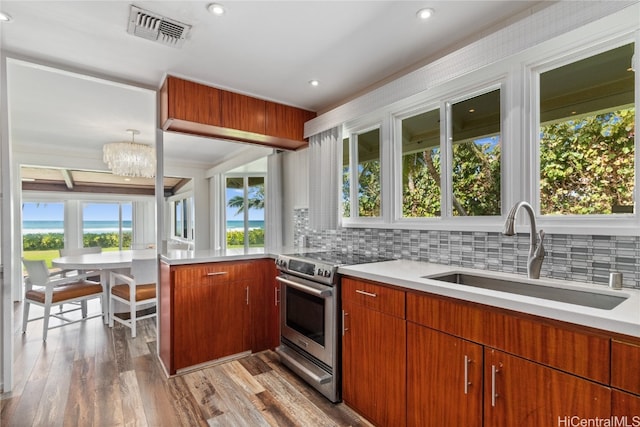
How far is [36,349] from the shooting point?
290 centimetres

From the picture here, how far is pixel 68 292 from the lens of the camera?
3285mm

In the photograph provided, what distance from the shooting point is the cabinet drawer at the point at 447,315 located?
4.26ft

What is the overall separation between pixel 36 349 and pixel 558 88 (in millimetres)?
4624

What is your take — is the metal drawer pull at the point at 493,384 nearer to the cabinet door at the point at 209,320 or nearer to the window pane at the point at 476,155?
the window pane at the point at 476,155

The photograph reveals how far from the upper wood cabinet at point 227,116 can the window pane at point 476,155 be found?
1679 millimetres

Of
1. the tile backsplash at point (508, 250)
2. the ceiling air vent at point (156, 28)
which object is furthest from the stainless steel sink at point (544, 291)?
the ceiling air vent at point (156, 28)

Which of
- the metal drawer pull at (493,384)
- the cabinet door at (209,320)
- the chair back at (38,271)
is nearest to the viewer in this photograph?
the metal drawer pull at (493,384)

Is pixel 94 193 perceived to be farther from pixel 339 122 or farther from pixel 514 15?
pixel 514 15

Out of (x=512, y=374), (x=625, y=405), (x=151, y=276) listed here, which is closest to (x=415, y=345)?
(x=512, y=374)

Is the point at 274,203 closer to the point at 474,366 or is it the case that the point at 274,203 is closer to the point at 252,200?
the point at 252,200

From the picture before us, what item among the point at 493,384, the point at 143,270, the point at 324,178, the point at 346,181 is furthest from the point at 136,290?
the point at 493,384

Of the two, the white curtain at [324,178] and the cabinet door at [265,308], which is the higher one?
the white curtain at [324,178]

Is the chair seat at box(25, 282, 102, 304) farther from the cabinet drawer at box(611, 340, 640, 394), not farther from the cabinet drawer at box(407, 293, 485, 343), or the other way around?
the cabinet drawer at box(611, 340, 640, 394)

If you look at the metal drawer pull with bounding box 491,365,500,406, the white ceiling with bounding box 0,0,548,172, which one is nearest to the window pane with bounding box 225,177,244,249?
the white ceiling with bounding box 0,0,548,172
